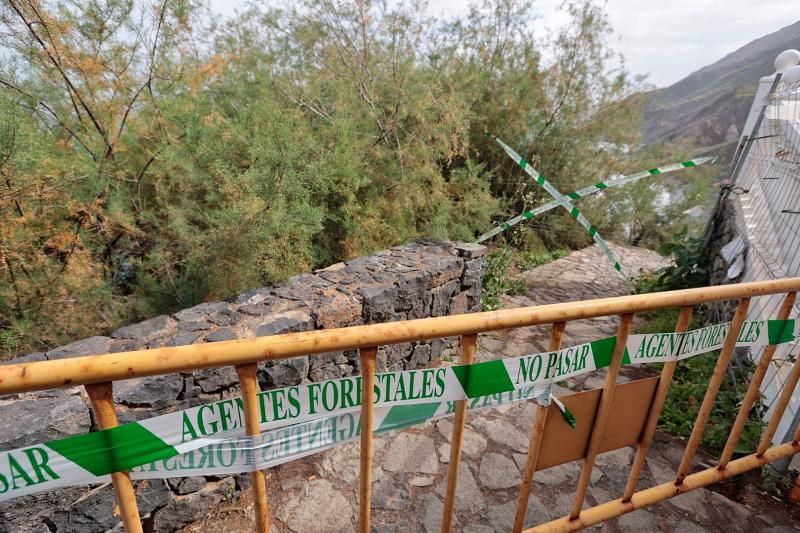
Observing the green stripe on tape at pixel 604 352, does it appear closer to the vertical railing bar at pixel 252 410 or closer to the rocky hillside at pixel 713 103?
the vertical railing bar at pixel 252 410

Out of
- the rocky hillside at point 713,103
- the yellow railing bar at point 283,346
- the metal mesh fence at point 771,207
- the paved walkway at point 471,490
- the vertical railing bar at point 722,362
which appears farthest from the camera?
the rocky hillside at point 713,103

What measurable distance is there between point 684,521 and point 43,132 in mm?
5568

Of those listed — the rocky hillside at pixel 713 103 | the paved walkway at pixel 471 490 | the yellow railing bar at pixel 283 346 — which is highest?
the rocky hillside at pixel 713 103

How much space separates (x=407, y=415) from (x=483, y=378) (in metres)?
0.26

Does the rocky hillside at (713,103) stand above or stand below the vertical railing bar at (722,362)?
above

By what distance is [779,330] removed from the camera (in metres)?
1.61

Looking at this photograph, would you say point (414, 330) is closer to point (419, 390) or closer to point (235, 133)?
point (419, 390)

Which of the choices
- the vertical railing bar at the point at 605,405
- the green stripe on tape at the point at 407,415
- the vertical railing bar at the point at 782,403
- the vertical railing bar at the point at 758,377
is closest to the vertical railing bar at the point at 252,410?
the green stripe on tape at the point at 407,415

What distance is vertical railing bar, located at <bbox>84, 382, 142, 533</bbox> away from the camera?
2.79ft

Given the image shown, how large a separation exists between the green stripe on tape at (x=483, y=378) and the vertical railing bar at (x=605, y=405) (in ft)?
1.32

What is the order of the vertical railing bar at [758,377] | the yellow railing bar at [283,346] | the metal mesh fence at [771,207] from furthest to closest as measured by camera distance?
the metal mesh fence at [771,207] < the vertical railing bar at [758,377] < the yellow railing bar at [283,346]

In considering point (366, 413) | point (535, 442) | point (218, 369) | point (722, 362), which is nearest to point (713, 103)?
point (722, 362)

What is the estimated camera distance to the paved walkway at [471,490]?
2162 millimetres

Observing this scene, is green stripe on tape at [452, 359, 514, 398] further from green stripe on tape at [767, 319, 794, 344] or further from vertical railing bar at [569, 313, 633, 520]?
green stripe on tape at [767, 319, 794, 344]
